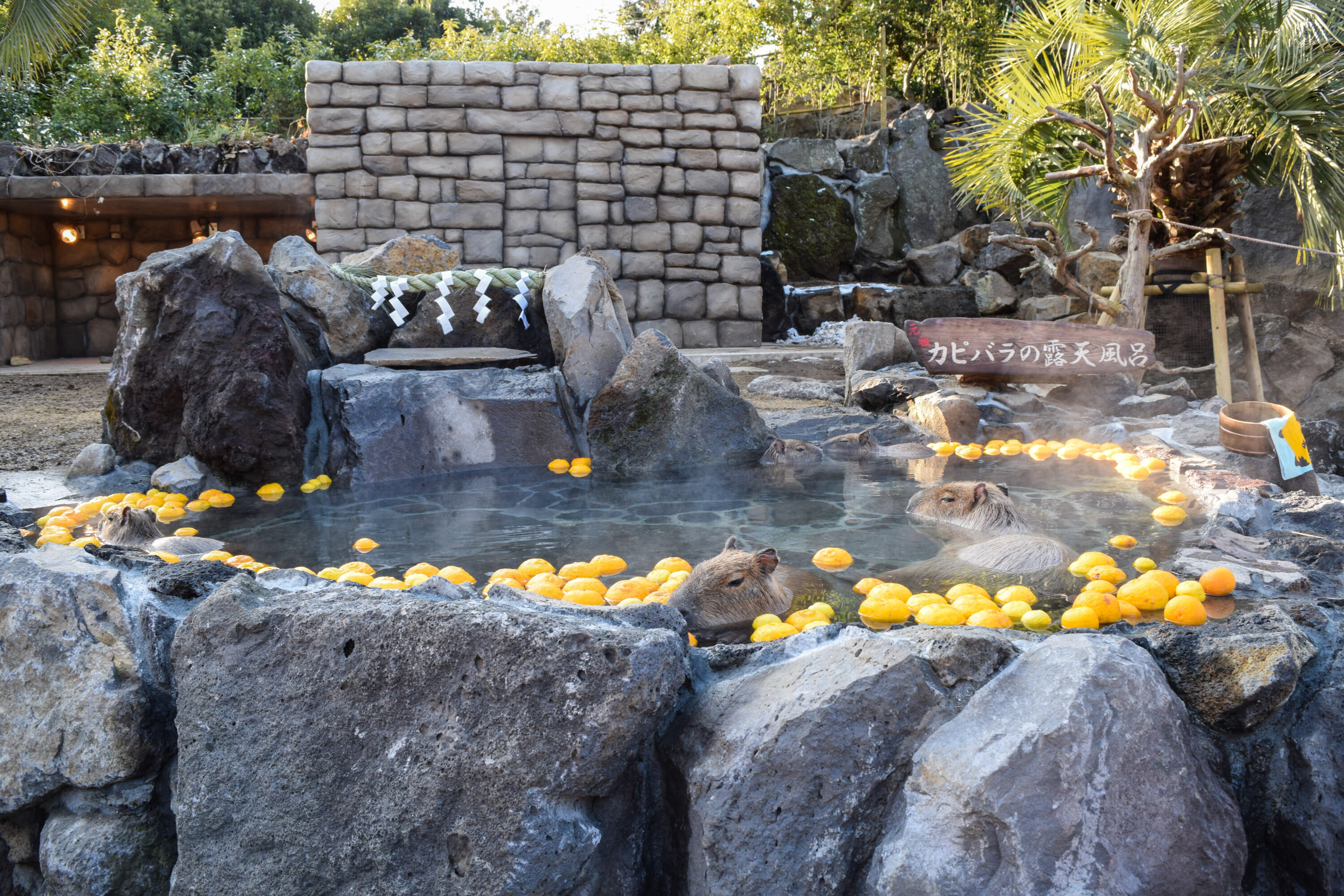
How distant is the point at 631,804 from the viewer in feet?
5.02

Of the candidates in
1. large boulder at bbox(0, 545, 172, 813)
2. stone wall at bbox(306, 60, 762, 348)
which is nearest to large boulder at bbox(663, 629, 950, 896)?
large boulder at bbox(0, 545, 172, 813)

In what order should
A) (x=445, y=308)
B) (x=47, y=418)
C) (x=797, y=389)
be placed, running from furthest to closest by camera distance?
1. (x=797, y=389)
2. (x=47, y=418)
3. (x=445, y=308)

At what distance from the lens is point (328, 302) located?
216 inches

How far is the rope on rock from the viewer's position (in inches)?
225

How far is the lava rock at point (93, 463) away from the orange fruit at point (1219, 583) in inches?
183

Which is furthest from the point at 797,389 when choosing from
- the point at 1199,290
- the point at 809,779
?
the point at 809,779

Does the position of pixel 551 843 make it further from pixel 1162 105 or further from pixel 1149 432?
pixel 1162 105

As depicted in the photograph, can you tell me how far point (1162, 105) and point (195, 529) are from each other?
685 centimetres

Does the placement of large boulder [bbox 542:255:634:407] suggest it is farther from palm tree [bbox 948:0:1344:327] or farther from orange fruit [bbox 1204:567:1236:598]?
palm tree [bbox 948:0:1344:327]

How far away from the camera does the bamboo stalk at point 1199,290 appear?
7.27 meters

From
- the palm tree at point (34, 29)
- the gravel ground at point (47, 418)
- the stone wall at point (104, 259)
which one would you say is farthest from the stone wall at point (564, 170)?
the stone wall at point (104, 259)

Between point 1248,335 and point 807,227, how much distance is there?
656 cm

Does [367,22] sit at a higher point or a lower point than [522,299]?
higher

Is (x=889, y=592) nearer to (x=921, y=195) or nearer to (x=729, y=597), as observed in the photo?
(x=729, y=597)
